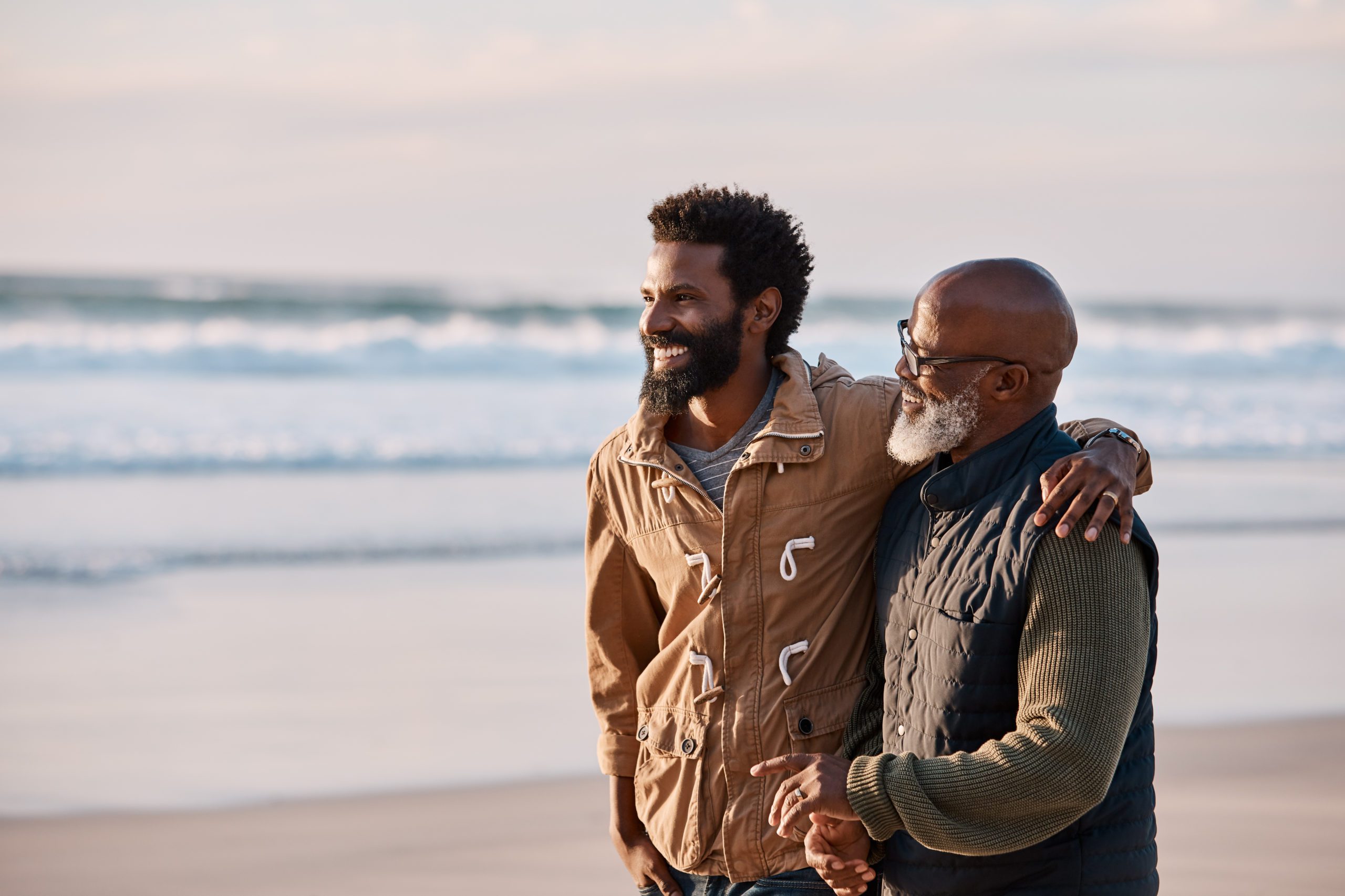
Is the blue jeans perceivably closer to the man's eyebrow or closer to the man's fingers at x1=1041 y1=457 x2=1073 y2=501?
the man's fingers at x1=1041 y1=457 x2=1073 y2=501

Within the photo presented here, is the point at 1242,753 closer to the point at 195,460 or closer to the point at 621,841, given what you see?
the point at 621,841

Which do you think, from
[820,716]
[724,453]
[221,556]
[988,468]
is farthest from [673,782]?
[221,556]

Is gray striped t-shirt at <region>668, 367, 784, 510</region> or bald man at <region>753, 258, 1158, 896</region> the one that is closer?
bald man at <region>753, 258, 1158, 896</region>

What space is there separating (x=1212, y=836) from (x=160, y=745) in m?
4.52

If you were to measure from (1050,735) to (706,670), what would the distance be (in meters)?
0.97

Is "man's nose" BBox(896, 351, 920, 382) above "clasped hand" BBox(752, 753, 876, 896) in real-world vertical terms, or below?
above

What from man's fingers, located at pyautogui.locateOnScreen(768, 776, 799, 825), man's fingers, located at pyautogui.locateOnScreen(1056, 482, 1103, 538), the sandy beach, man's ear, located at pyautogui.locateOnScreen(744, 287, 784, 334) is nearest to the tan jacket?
man's ear, located at pyautogui.locateOnScreen(744, 287, 784, 334)

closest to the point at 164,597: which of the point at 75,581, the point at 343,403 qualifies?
the point at 75,581

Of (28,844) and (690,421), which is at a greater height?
(690,421)

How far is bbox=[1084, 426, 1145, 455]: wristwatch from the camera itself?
101 inches

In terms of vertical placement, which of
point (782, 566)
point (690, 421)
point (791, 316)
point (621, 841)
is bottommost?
point (621, 841)

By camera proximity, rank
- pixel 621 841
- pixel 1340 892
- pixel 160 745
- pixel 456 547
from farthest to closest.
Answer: pixel 456 547 < pixel 160 745 < pixel 1340 892 < pixel 621 841

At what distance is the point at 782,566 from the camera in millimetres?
Result: 2865

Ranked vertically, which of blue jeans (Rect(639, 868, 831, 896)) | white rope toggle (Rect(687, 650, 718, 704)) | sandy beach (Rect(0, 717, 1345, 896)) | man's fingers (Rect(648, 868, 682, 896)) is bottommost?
sandy beach (Rect(0, 717, 1345, 896))
